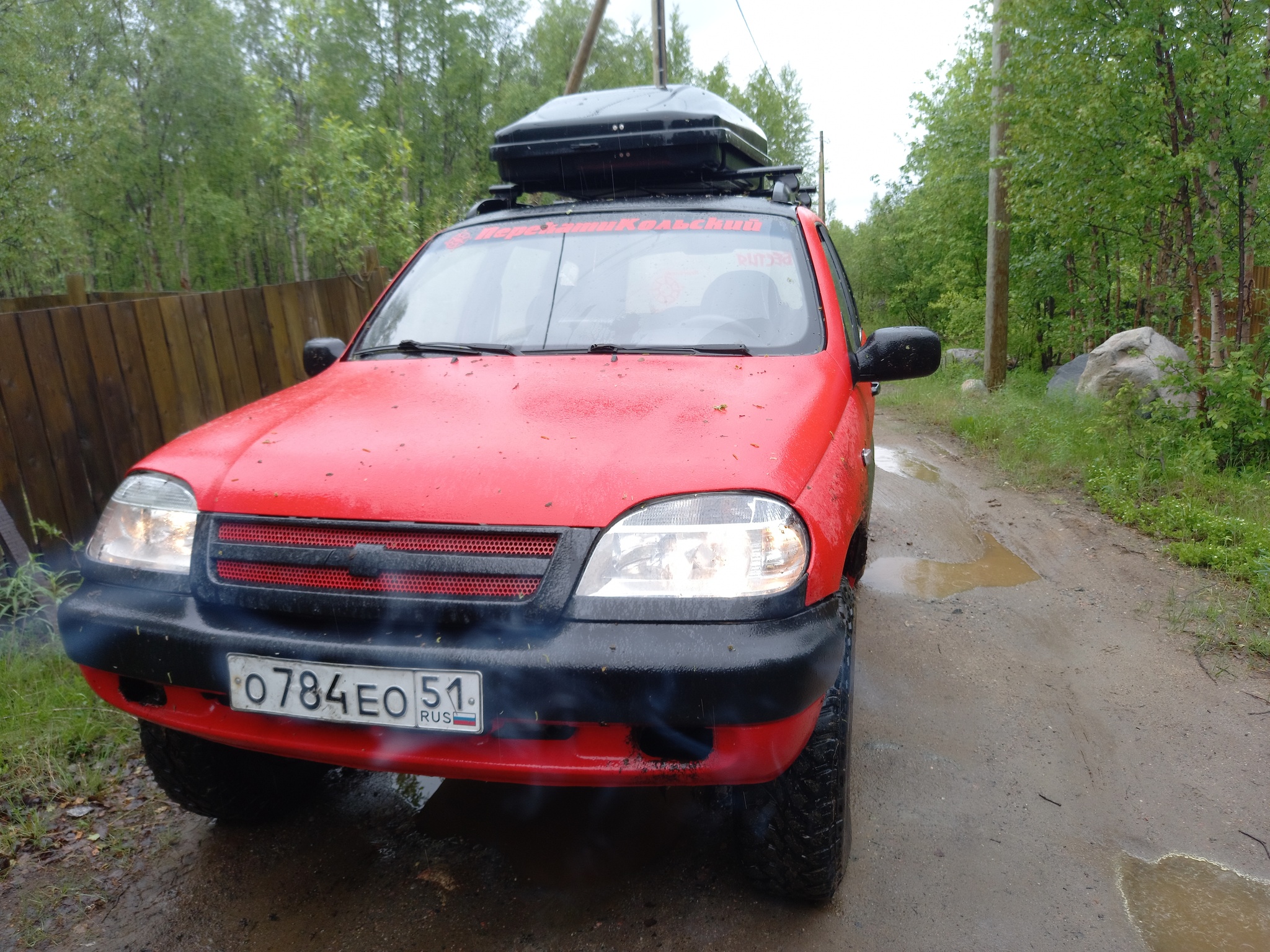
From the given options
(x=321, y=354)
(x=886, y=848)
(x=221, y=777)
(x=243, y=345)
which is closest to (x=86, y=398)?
(x=243, y=345)

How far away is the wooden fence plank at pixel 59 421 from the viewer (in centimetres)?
405

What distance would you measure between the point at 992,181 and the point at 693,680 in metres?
11.7

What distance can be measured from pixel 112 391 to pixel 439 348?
2.69m

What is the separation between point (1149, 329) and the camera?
9.98 metres

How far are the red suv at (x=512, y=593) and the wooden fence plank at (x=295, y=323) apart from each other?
371cm

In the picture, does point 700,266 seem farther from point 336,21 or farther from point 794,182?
point 336,21

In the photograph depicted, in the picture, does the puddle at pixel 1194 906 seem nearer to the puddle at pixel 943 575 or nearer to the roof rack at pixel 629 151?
the puddle at pixel 943 575

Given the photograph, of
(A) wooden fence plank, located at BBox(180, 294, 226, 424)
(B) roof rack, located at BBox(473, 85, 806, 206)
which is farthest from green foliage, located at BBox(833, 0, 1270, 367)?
(A) wooden fence plank, located at BBox(180, 294, 226, 424)

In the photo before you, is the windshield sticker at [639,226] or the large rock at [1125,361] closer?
the windshield sticker at [639,226]

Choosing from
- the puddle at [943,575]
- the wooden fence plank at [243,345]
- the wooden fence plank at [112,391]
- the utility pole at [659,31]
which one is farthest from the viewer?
the utility pole at [659,31]

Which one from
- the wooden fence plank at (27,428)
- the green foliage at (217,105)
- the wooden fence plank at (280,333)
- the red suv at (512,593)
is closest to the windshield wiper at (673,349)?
the red suv at (512,593)

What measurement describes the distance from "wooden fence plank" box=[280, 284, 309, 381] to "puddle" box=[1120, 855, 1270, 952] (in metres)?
5.36

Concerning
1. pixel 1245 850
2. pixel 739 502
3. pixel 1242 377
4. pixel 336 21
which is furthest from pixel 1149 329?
pixel 336 21

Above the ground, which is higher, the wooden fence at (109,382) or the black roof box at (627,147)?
the black roof box at (627,147)
